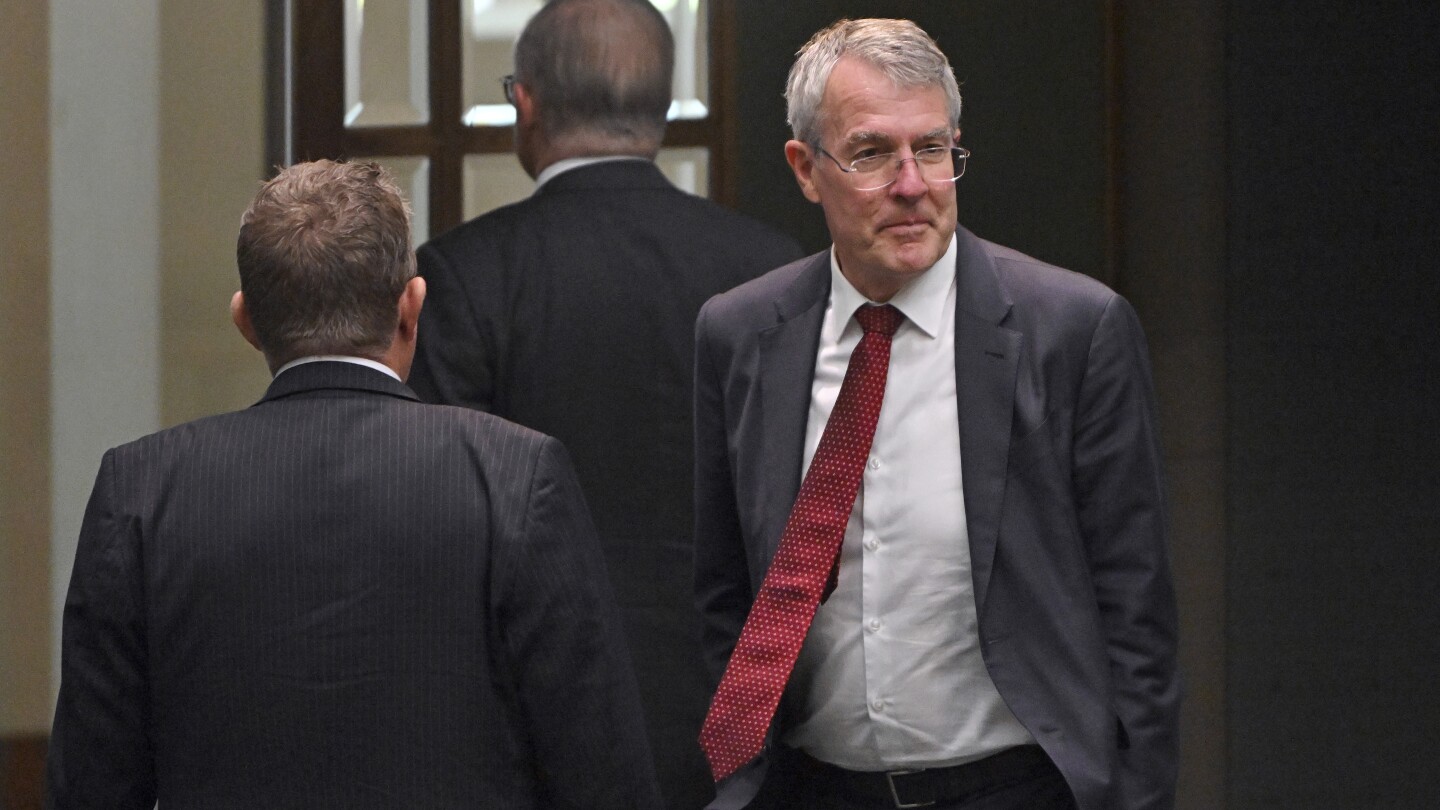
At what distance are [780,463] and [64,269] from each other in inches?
92.5

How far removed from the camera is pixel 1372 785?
3.79 meters

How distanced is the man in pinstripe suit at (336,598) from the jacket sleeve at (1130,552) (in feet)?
1.89

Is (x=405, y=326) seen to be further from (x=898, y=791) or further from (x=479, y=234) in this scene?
(x=479, y=234)

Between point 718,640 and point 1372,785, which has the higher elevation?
point 718,640

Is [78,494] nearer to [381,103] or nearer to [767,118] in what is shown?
[381,103]

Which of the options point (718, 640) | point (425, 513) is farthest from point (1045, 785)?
point (425, 513)

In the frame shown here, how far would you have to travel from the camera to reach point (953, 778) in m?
2.10

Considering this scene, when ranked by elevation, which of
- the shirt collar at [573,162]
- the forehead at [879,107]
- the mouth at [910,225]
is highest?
the forehead at [879,107]

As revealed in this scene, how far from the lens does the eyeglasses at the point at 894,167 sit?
7.00ft

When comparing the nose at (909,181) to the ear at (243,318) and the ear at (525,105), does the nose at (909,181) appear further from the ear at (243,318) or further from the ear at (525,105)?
the ear at (525,105)

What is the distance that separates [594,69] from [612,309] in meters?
0.38

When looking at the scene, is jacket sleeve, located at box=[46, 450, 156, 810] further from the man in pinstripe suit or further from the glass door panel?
the glass door panel

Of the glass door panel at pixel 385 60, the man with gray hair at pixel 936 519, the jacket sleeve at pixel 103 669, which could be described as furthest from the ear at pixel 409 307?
the glass door panel at pixel 385 60

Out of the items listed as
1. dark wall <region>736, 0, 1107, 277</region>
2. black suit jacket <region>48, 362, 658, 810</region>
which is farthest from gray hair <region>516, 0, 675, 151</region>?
dark wall <region>736, 0, 1107, 277</region>
